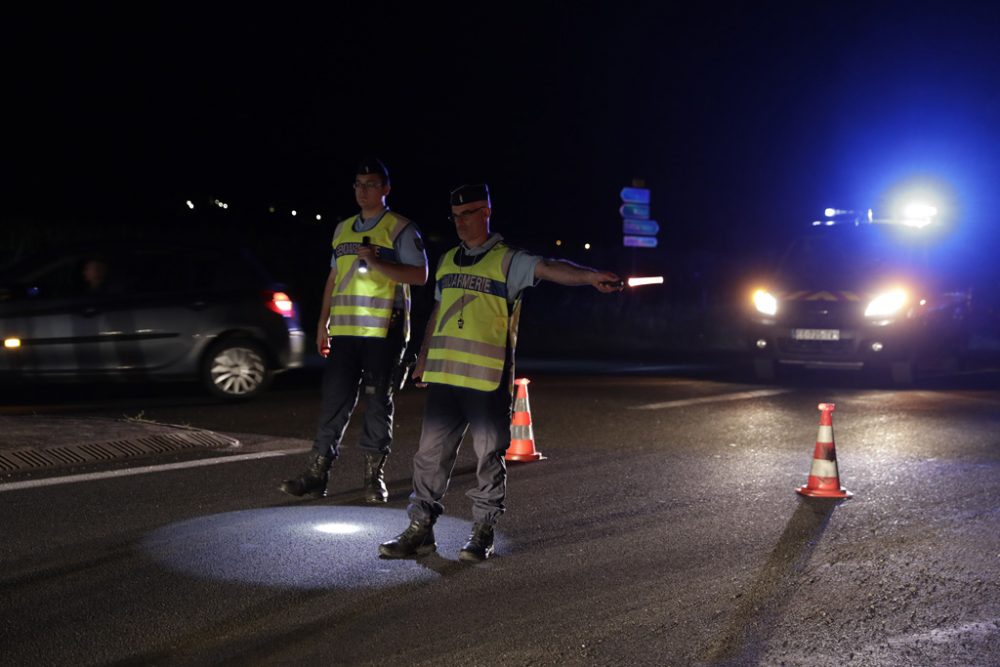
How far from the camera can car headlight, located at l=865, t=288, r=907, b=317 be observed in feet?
50.3

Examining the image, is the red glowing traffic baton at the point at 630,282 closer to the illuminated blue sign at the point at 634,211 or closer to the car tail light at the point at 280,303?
the car tail light at the point at 280,303

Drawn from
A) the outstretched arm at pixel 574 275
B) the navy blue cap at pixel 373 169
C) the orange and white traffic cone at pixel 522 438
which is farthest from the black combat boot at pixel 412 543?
the orange and white traffic cone at pixel 522 438

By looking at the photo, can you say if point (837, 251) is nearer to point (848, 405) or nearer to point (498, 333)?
point (848, 405)

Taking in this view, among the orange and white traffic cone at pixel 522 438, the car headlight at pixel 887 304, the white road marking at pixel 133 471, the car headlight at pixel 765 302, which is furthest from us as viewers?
the car headlight at pixel 765 302

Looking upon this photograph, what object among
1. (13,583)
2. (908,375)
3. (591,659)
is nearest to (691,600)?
(591,659)

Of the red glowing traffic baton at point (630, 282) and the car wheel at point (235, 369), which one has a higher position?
the red glowing traffic baton at point (630, 282)

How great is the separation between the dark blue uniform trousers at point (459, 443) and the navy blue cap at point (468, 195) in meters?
0.84

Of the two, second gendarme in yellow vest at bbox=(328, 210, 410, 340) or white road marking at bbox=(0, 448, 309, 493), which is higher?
second gendarme in yellow vest at bbox=(328, 210, 410, 340)

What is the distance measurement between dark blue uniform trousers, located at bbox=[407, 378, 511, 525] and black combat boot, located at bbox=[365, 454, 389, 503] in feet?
4.28

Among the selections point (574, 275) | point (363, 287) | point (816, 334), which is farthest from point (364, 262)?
point (816, 334)

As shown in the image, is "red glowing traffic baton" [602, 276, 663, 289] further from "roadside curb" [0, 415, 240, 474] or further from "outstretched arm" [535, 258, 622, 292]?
"roadside curb" [0, 415, 240, 474]

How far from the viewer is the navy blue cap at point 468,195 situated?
607 cm

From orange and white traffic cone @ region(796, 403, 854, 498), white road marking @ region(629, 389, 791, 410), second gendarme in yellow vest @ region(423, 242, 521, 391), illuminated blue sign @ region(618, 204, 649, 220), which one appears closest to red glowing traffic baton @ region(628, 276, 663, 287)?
second gendarme in yellow vest @ region(423, 242, 521, 391)

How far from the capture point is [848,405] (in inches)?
515
